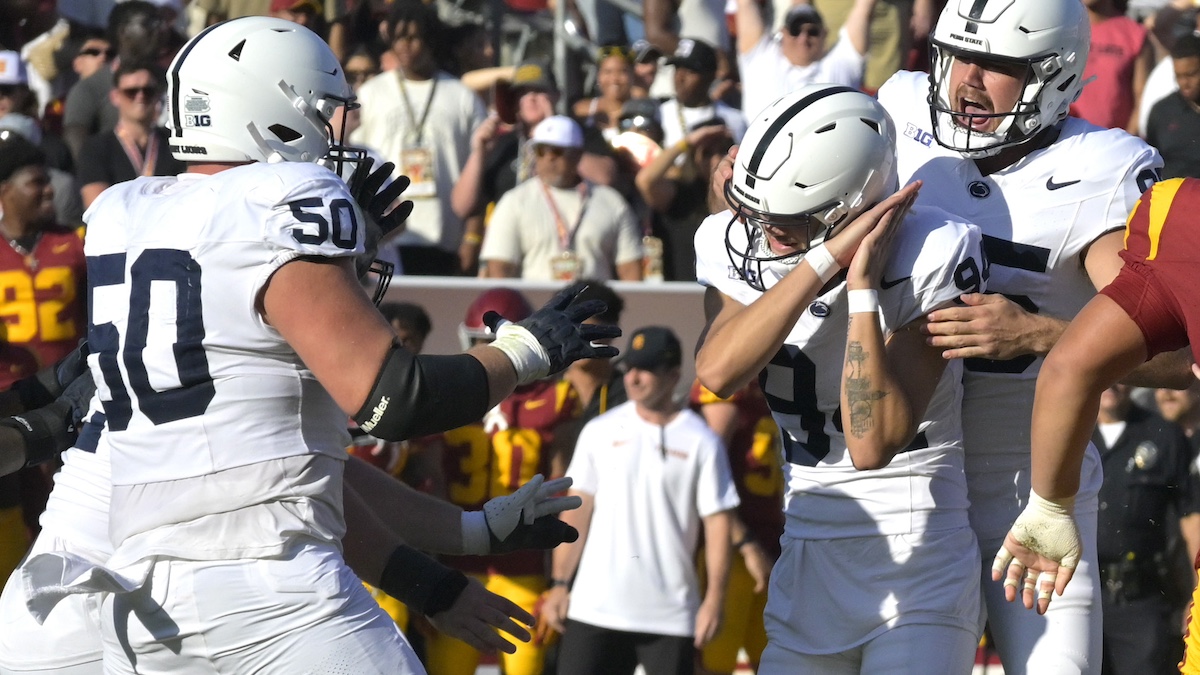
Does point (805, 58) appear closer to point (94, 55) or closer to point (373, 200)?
point (94, 55)

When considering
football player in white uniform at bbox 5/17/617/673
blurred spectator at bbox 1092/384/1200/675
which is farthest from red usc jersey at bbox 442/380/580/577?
football player in white uniform at bbox 5/17/617/673

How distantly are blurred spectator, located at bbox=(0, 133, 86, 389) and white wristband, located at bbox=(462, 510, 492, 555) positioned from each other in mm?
3569

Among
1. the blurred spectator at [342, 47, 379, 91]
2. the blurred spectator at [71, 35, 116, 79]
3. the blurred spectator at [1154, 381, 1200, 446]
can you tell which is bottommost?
the blurred spectator at [1154, 381, 1200, 446]

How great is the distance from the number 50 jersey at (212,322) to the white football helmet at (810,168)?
1.09 meters

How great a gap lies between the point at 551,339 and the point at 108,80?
6663mm

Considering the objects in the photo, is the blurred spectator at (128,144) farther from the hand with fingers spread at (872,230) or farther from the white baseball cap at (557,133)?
the hand with fingers spread at (872,230)

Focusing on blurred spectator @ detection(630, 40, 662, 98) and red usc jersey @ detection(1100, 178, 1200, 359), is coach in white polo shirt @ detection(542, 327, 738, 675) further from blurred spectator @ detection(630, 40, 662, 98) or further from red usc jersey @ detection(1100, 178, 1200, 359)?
red usc jersey @ detection(1100, 178, 1200, 359)

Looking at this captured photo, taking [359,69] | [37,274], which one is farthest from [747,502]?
[359,69]

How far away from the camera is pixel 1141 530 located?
278 inches

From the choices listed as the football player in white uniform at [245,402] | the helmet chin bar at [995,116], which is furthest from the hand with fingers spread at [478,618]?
the helmet chin bar at [995,116]

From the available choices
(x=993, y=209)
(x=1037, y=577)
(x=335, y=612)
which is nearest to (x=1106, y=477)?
(x=993, y=209)

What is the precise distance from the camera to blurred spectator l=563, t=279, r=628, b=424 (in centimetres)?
738

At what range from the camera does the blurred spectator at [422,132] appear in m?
8.84

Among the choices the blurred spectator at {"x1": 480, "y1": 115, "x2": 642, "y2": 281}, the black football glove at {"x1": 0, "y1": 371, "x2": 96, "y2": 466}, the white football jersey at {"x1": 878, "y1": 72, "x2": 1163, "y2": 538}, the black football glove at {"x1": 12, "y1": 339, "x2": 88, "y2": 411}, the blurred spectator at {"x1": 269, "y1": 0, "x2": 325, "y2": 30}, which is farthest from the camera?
the blurred spectator at {"x1": 269, "y1": 0, "x2": 325, "y2": 30}
